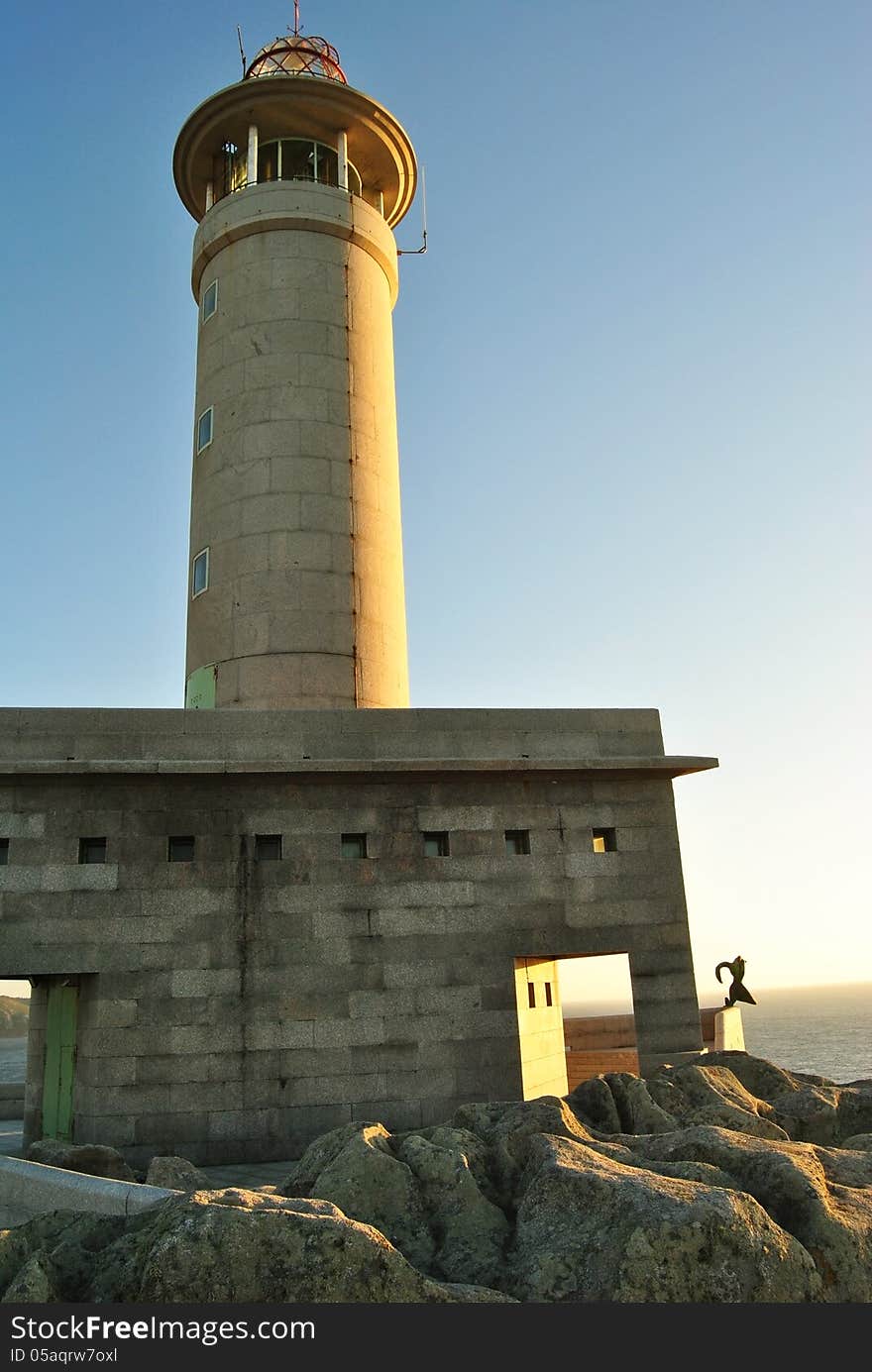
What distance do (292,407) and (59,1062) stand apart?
41.4 ft

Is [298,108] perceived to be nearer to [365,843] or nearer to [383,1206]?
[365,843]

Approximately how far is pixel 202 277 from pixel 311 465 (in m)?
5.94

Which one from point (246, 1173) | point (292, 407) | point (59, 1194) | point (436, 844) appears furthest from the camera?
point (292, 407)

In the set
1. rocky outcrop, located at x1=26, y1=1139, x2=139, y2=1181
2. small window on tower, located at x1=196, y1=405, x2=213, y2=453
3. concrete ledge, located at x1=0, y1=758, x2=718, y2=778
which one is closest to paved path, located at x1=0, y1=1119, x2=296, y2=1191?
rocky outcrop, located at x1=26, y1=1139, x2=139, y2=1181

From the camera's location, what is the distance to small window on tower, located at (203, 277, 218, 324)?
21422mm

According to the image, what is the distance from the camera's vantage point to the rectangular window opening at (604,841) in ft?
52.7

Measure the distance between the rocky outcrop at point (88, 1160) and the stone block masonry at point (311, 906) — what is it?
2.00 meters

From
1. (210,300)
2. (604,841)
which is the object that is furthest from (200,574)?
(604,841)

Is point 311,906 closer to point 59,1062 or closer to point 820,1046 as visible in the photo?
point 59,1062

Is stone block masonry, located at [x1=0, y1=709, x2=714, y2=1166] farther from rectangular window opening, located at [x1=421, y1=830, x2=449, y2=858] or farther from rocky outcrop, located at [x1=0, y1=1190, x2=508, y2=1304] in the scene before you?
rocky outcrop, located at [x1=0, y1=1190, x2=508, y2=1304]

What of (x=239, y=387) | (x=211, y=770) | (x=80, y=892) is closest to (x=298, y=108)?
(x=239, y=387)

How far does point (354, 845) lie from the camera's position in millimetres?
15336

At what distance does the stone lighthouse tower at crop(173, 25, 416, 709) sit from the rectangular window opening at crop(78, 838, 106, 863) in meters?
4.50

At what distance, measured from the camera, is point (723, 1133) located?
28.5 feet
